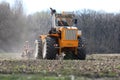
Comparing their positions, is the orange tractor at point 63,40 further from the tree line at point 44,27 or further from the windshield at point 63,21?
the tree line at point 44,27

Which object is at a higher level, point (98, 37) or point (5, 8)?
point (5, 8)

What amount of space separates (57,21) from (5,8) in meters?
42.2

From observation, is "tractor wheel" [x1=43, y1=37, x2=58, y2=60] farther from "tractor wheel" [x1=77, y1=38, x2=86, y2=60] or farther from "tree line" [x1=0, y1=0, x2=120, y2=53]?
"tree line" [x1=0, y1=0, x2=120, y2=53]

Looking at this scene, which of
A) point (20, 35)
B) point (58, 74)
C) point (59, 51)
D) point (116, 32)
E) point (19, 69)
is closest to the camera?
point (58, 74)

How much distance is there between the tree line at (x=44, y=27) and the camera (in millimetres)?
65562

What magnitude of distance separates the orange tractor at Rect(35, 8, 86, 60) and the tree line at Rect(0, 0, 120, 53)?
30034 millimetres

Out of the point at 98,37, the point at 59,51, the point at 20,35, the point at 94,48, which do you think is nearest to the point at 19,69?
the point at 59,51

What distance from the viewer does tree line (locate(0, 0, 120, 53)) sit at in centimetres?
6556

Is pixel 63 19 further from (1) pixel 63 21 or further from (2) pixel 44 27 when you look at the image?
(2) pixel 44 27

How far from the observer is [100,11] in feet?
281

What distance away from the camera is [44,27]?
73938 mm

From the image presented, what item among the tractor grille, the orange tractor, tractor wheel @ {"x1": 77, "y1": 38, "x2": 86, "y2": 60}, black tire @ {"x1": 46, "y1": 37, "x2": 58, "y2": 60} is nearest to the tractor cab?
the orange tractor

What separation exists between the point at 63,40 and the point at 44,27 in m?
46.8

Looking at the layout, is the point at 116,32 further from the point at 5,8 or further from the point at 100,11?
the point at 5,8
